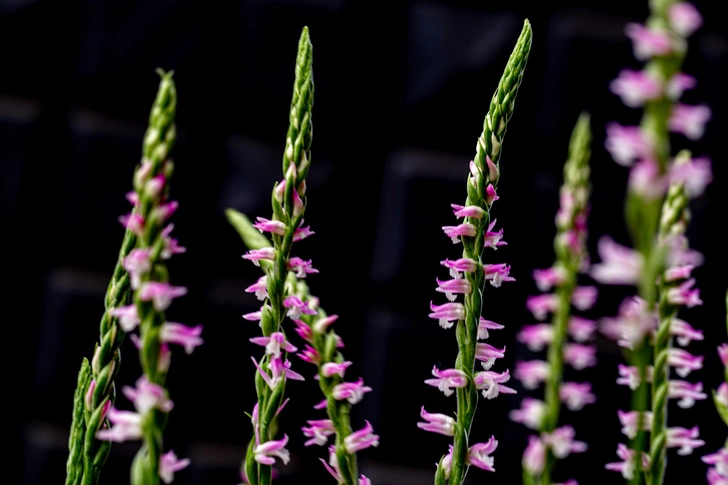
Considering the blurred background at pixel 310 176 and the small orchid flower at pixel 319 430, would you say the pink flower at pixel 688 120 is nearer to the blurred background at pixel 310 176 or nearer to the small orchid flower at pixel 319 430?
the small orchid flower at pixel 319 430

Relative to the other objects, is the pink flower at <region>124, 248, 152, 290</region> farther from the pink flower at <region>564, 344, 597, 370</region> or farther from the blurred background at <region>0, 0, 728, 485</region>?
the blurred background at <region>0, 0, 728, 485</region>

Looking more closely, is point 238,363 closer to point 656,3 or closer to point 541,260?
point 541,260

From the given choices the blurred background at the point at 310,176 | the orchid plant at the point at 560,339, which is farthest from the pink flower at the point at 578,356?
the blurred background at the point at 310,176

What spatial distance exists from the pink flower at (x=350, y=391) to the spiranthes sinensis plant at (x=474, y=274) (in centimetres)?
1

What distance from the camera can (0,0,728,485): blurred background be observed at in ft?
2.91

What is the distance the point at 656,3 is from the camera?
9cm

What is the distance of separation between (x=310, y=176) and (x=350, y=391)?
0.76m

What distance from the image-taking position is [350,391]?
0.46 ft

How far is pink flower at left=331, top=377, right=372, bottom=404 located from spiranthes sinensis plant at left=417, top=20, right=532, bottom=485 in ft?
0.04

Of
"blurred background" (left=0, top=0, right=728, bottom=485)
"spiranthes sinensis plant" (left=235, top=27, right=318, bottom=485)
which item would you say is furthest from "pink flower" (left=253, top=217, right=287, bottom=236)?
"blurred background" (left=0, top=0, right=728, bottom=485)

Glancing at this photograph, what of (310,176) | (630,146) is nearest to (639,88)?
(630,146)

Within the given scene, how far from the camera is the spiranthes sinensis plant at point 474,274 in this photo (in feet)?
0.43

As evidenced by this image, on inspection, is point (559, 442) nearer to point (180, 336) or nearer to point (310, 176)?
point (180, 336)

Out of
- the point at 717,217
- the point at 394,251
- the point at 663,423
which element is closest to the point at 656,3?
the point at 663,423
